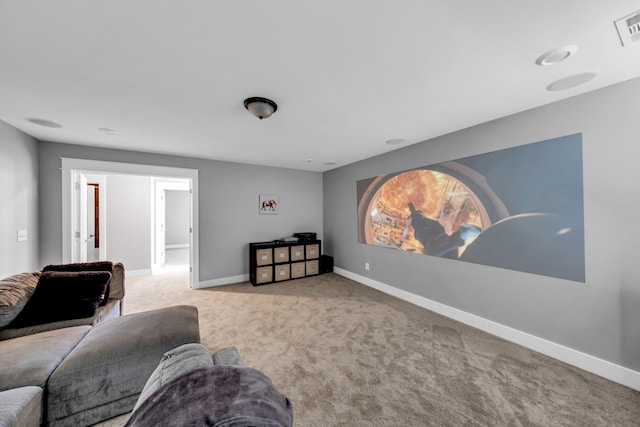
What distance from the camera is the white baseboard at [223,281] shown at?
407 cm

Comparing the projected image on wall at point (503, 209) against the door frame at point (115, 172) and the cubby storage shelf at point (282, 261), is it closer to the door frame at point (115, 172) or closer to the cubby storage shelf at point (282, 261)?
the cubby storage shelf at point (282, 261)

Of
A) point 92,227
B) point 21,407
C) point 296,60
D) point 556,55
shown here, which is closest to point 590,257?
point 556,55

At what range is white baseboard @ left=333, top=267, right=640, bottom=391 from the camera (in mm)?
1791

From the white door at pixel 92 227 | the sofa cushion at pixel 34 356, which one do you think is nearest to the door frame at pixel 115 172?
the white door at pixel 92 227

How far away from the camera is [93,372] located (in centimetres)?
137

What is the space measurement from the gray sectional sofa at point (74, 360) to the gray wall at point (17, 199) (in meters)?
0.99

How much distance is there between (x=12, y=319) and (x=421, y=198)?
160 inches

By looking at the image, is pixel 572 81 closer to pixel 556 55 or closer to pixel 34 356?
pixel 556 55

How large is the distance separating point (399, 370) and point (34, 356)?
2.47 meters

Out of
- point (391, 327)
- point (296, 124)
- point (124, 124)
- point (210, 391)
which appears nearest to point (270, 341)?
point (391, 327)

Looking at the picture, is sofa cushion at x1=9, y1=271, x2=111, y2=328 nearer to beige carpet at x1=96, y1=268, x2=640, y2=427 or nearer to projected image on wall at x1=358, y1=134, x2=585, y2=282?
beige carpet at x1=96, y1=268, x2=640, y2=427

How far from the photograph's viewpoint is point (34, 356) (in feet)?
4.49

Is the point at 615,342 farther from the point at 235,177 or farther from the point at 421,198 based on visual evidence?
the point at 235,177

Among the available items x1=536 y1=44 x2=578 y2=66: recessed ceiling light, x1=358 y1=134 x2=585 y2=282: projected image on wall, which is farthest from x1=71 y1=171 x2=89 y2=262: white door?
x1=536 y1=44 x2=578 y2=66: recessed ceiling light
